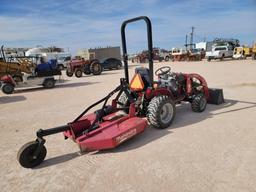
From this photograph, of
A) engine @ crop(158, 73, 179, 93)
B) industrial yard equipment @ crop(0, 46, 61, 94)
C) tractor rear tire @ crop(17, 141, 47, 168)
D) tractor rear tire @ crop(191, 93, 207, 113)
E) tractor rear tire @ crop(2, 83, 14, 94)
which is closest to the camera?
tractor rear tire @ crop(17, 141, 47, 168)

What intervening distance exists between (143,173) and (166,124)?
1.82 m

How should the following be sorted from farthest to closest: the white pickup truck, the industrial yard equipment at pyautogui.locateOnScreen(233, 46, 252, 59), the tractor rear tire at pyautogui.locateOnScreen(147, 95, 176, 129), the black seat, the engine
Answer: the white pickup truck → the industrial yard equipment at pyautogui.locateOnScreen(233, 46, 252, 59) → the engine → the black seat → the tractor rear tire at pyautogui.locateOnScreen(147, 95, 176, 129)

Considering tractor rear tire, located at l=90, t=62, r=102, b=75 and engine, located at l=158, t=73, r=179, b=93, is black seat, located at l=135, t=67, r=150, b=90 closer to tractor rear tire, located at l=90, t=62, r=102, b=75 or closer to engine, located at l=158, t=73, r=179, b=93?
engine, located at l=158, t=73, r=179, b=93

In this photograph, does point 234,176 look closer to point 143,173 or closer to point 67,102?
point 143,173

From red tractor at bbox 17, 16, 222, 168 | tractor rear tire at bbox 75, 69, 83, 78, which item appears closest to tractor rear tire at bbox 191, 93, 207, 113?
red tractor at bbox 17, 16, 222, 168

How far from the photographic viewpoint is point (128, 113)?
493cm

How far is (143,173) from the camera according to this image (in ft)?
10.7

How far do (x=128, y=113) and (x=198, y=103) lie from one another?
2.03m

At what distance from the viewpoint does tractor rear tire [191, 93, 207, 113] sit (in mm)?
5945

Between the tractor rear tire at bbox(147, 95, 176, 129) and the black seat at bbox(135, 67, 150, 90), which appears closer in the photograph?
the tractor rear tire at bbox(147, 95, 176, 129)

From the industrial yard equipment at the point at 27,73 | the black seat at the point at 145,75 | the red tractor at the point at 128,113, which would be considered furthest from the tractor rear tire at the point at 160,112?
the industrial yard equipment at the point at 27,73

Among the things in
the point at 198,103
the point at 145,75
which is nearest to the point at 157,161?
the point at 145,75

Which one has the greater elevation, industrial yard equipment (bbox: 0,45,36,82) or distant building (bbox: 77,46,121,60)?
distant building (bbox: 77,46,121,60)

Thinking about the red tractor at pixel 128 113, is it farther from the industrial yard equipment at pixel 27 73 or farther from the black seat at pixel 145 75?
the industrial yard equipment at pixel 27 73
